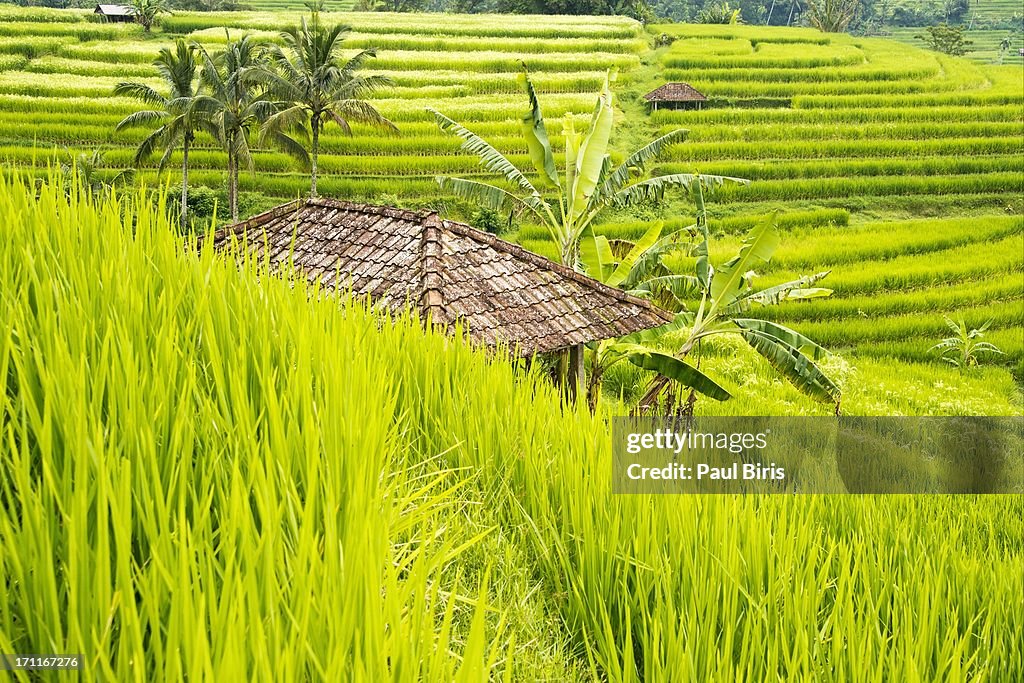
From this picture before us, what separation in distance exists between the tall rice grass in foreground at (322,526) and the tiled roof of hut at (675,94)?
19.8 metres

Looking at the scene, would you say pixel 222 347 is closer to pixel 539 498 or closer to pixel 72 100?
pixel 539 498

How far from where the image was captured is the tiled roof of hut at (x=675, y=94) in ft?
67.7

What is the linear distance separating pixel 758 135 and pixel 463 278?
15.9 metres

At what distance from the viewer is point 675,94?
67.9 ft

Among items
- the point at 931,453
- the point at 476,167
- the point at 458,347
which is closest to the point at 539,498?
the point at 458,347

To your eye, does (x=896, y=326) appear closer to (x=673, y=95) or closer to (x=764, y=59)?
(x=673, y=95)

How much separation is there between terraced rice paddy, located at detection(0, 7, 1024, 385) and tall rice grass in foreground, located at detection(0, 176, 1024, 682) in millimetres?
10916

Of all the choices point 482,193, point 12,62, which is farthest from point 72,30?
point 482,193

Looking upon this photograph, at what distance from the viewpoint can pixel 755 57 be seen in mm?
24094

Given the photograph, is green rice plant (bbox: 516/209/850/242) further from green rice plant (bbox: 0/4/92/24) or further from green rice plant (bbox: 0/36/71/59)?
green rice plant (bbox: 0/4/92/24)

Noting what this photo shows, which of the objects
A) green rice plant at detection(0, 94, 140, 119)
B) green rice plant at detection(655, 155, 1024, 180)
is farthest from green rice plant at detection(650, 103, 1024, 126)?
green rice plant at detection(0, 94, 140, 119)

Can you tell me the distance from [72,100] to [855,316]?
18048 mm

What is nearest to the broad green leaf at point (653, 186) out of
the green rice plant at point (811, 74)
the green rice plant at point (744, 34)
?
the green rice plant at point (811, 74)

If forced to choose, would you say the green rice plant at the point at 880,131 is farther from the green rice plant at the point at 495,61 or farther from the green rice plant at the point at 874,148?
the green rice plant at the point at 495,61
